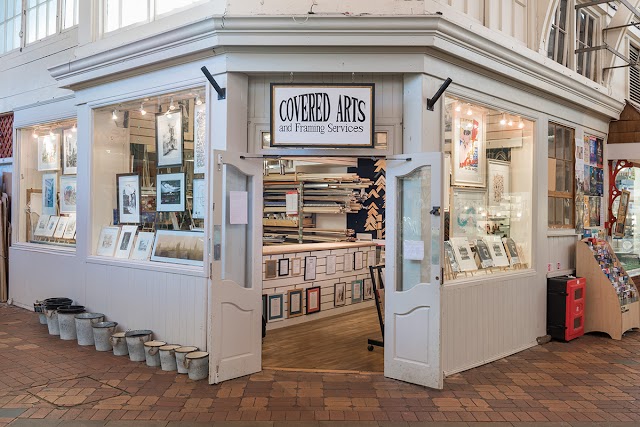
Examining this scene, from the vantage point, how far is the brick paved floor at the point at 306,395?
455 cm

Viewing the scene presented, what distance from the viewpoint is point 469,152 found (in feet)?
21.9

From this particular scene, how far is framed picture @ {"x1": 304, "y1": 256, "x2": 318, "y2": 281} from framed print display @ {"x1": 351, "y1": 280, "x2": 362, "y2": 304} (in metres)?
1.06

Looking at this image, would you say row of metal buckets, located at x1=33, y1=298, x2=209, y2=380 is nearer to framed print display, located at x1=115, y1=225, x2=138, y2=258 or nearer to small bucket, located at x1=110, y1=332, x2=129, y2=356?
small bucket, located at x1=110, y1=332, x2=129, y2=356

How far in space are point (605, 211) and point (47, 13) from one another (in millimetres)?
10175

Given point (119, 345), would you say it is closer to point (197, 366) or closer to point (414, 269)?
point (197, 366)

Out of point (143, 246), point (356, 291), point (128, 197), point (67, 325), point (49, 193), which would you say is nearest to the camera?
point (143, 246)

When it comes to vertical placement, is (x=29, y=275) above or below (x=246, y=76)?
below

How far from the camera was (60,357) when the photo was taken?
618 cm

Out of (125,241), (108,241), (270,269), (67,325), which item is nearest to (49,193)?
(108,241)

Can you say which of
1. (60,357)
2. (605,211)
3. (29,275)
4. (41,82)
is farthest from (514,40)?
(29,275)

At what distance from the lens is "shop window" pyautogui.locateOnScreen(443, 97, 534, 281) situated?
628 cm

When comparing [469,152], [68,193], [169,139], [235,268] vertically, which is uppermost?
[169,139]

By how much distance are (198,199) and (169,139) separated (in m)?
0.99

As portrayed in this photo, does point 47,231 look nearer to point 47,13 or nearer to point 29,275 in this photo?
point 29,275
